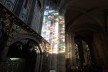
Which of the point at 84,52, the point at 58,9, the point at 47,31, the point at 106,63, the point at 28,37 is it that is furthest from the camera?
the point at 84,52

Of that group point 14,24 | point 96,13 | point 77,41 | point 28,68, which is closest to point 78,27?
point 96,13

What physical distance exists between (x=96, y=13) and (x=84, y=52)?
281 inches

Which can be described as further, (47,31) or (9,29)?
(47,31)

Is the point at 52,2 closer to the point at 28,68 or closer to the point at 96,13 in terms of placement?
the point at 96,13

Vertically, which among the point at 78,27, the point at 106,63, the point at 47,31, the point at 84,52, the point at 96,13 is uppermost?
the point at 96,13

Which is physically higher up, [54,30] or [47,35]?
[54,30]

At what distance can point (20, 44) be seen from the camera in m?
2.59

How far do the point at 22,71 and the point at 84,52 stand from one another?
13848mm

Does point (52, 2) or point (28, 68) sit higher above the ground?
point (52, 2)

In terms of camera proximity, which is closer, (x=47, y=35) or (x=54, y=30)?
(x=47, y=35)

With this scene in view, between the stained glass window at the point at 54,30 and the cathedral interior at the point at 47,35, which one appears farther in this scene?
the stained glass window at the point at 54,30

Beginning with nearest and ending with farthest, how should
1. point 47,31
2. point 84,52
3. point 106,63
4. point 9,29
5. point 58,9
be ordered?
point 9,29
point 47,31
point 58,9
point 106,63
point 84,52

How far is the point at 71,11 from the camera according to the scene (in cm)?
1025

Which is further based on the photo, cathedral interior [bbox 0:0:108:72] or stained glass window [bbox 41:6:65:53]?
stained glass window [bbox 41:6:65:53]
